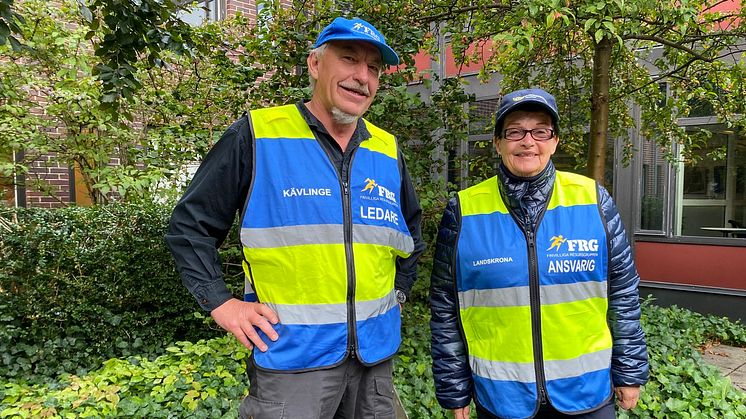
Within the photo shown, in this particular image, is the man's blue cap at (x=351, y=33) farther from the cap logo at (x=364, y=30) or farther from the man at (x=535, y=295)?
the man at (x=535, y=295)

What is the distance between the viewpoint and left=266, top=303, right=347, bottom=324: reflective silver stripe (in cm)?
178

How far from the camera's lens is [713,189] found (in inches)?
290

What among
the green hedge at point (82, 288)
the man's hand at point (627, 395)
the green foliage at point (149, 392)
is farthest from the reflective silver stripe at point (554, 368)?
the green hedge at point (82, 288)

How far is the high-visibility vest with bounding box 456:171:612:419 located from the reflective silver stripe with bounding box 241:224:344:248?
573 millimetres

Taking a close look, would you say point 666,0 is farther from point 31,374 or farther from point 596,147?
point 31,374

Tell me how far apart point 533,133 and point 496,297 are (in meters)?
0.62

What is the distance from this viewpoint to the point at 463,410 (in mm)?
2012

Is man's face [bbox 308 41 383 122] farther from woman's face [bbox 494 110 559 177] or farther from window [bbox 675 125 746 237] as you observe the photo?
window [bbox 675 125 746 237]

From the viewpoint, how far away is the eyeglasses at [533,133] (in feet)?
6.25

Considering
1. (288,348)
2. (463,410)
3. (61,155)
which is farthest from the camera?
(61,155)

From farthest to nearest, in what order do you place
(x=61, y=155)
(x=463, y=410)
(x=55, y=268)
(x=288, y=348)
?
(x=61, y=155), (x=55, y=268), (x=463, y=410), (x=288, y=348)

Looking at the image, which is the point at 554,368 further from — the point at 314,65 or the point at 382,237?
the point at 314,65

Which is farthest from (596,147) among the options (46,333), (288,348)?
(46,333)

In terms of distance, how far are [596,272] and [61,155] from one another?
554 centimetres
